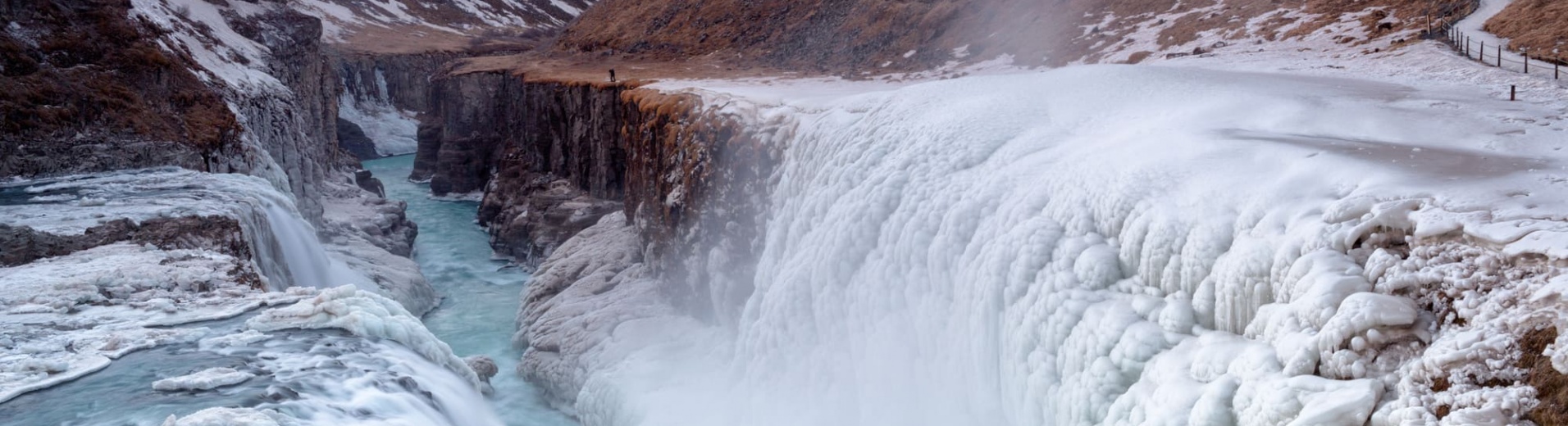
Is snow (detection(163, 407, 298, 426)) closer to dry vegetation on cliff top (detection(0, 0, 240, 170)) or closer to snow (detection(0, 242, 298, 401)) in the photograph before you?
snow (detection(0, 242, 298, 401))

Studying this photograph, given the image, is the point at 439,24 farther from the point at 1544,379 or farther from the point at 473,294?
the point at 1544,379

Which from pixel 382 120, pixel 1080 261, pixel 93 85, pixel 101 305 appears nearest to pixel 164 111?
pixel 93 85

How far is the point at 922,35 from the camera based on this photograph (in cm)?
3366

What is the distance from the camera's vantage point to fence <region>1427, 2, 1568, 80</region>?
1371 centimetres

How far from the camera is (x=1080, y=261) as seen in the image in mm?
8578

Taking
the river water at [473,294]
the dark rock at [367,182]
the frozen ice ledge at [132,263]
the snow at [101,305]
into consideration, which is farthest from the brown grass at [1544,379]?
the dark rock at [367,182]

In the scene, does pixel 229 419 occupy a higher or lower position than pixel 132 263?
lower

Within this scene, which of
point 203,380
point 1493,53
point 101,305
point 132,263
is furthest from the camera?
point 1493,53

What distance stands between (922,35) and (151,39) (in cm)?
2200

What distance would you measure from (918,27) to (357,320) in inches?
1068

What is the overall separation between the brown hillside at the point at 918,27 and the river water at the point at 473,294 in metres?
10.2

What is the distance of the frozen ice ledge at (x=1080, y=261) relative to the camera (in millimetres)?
5754

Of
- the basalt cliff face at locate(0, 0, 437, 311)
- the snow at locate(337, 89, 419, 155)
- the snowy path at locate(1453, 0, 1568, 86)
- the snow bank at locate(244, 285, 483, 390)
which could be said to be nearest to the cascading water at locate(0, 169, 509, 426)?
the snow bank at locate(244, 285, 483, 390)

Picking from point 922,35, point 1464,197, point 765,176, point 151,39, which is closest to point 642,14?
point 922,35
